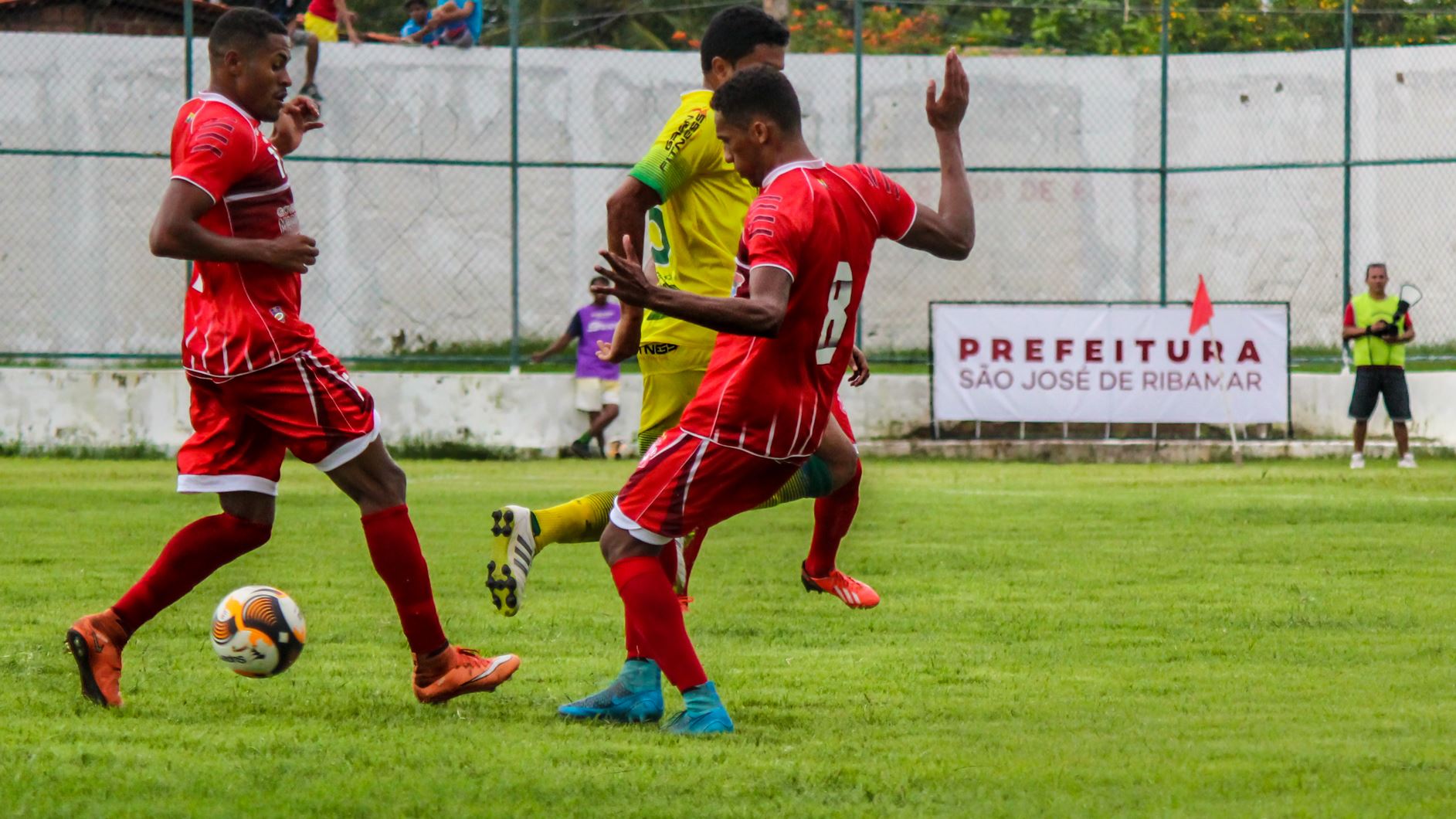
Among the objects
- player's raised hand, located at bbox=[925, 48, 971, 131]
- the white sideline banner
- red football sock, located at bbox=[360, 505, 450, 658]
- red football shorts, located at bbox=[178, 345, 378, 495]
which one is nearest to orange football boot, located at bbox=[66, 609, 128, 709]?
red football shorts, located at bbox=[178, 345, 378, 495]

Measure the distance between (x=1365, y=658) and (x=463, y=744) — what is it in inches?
126

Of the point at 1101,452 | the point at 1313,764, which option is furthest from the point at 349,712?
Answer: the point at 1101,452

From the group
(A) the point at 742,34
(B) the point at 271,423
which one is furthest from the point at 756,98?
(B) the point at 271,423

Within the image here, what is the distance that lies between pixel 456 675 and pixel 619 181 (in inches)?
814

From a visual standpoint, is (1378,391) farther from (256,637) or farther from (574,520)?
(256,637)

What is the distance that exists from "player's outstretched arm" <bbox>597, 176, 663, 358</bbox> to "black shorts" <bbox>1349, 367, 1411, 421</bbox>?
1263 centimetres

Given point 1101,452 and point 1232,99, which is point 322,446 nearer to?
point 1101,452

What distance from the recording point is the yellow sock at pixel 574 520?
6.06 metres

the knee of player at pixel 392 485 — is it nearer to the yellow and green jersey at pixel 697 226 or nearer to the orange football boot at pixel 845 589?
the yellow and green jersey at pixel 697 226

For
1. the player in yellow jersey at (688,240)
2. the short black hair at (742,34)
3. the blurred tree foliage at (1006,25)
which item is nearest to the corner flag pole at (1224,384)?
the blurred tree foliage at (1006,25)

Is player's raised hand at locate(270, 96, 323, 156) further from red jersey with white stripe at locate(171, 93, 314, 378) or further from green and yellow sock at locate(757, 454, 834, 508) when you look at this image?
green and yellow sock at locate(757, 454, 834, 508)

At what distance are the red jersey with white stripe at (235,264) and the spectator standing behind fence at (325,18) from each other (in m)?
17.0

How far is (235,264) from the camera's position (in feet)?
18.3

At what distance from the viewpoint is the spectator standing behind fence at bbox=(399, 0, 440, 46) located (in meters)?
23.6
